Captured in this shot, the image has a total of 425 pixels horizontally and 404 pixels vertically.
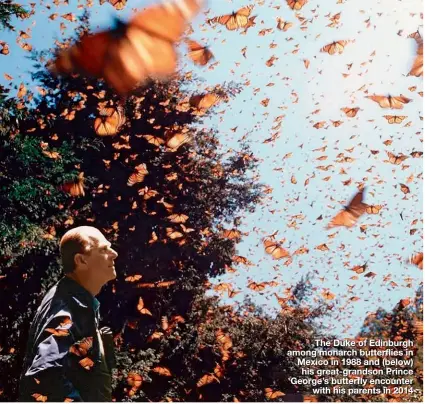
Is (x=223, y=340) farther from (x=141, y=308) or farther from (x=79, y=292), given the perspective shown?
(x=79, y=292)

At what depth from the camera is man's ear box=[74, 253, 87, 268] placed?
2555 millimetres

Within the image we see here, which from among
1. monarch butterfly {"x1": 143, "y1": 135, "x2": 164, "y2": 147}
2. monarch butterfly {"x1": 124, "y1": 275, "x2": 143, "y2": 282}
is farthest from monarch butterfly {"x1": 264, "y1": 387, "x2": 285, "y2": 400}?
monarch butterfly {"x1": 143, "y1": 135, "x2": 164, "y2": 147}

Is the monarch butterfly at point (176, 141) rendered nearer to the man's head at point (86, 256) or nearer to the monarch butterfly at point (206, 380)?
the monarch butterfly at point (206, 380)

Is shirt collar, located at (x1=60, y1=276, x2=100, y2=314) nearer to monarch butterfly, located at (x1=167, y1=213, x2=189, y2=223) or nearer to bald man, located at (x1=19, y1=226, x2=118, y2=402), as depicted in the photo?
bald man, located at (x1=19, y1=226, x2=118, y2=402)

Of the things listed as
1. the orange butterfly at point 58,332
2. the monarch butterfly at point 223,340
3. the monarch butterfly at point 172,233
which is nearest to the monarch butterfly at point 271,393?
the monarch butterfly at point 223,340

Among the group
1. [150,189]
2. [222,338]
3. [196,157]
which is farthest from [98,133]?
[222,338]

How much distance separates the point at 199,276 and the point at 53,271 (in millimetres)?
5189

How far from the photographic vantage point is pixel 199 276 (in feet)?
→ 40.6

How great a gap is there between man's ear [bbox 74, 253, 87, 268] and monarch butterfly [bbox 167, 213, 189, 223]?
Answer: 9.61 m

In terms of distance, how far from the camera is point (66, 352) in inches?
74.7

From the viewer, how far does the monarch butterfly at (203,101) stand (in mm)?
14746

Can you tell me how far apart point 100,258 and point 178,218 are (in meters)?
9.82

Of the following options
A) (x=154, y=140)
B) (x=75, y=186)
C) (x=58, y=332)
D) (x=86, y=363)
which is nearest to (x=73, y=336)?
(x=58, y=332)

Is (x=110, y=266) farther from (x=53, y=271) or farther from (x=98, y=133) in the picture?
(x=98, y=133)
